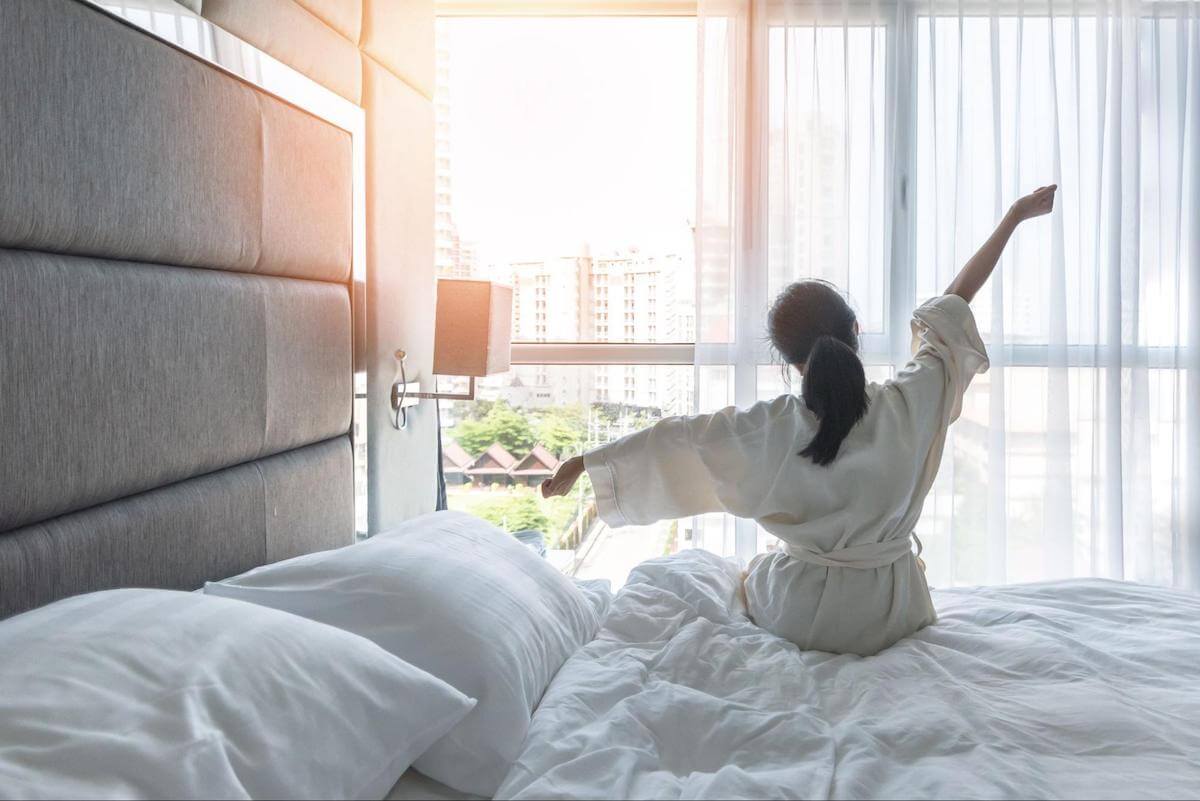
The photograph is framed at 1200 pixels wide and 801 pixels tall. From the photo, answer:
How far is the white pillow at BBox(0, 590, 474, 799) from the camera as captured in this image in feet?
2.62

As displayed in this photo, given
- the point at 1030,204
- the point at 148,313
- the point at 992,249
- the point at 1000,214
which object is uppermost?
the point at 1000,214

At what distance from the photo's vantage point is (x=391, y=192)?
2.21m

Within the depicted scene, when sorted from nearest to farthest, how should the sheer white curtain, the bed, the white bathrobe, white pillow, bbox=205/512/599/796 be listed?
the bed < white pillow, bbox=205/512/599/796 < the white bathrobe < the sheer white curtain

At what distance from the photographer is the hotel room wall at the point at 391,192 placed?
193 centimetres

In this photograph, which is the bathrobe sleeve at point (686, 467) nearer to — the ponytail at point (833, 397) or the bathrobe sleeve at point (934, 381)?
the ponytail at point (833, 397)

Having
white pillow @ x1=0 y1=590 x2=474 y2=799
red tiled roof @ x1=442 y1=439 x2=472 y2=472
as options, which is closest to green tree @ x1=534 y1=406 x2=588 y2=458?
red tiled roof @ x1=442 y1=439 x2=472 y2=472

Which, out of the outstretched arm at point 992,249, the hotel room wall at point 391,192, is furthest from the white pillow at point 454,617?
the outstretched arm at point 992,249

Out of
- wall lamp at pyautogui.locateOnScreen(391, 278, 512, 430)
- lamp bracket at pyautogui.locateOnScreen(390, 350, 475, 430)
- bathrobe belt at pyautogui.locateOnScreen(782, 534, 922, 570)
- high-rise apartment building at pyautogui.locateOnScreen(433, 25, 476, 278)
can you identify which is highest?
high-rise apartment building at pyautogui.locateOnScreen(433, 25, 476, 278)

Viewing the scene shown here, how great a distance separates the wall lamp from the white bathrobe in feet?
1.64

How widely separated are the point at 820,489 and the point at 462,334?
0.93 metres

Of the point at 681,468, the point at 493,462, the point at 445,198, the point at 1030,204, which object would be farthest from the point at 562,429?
the point at 1030,204

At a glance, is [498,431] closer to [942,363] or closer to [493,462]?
[493,462]

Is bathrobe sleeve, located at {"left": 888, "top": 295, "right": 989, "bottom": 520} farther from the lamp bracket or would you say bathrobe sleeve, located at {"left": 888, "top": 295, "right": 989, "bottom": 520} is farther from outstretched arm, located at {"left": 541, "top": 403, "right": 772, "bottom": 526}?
the lamp bracket

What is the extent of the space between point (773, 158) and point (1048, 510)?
1338 millimetres
